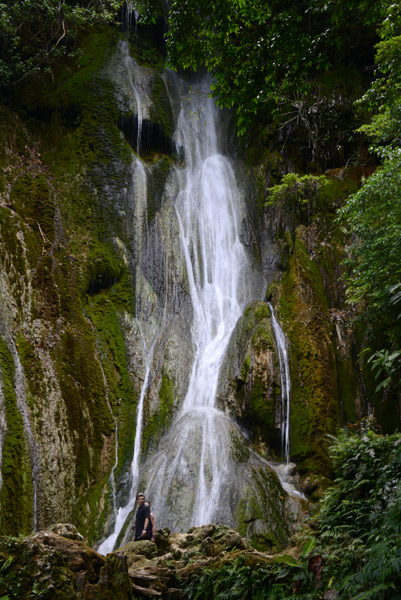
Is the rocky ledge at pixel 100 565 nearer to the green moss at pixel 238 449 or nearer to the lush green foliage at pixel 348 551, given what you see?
the lush green foliage at pixel 348 551

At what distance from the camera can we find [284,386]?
10.3 metres

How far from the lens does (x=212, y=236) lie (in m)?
15.0

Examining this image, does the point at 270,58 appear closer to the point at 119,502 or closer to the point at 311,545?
the point at 311,545

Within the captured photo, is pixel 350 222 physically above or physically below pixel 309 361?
above

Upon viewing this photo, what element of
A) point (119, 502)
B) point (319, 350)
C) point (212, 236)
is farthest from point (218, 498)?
point (212, 236)

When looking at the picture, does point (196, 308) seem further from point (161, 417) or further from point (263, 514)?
point (263, 514)

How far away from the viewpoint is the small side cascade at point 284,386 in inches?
386

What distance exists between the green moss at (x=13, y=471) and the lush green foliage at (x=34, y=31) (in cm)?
1120

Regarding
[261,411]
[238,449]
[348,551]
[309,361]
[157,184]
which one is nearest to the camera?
[348,551]

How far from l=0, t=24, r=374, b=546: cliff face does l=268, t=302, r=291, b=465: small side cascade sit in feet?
0.45

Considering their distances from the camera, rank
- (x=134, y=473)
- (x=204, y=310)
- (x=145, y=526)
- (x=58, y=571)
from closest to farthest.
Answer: (x=58, y=571), (x=145, y=526), (x=134, y=473), (x=204, y=310)

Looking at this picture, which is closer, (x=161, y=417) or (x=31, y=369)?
(x=31, y=369)

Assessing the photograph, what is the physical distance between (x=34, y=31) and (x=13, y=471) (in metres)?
16.5

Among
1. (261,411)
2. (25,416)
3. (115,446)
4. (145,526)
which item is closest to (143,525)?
(145,526)
